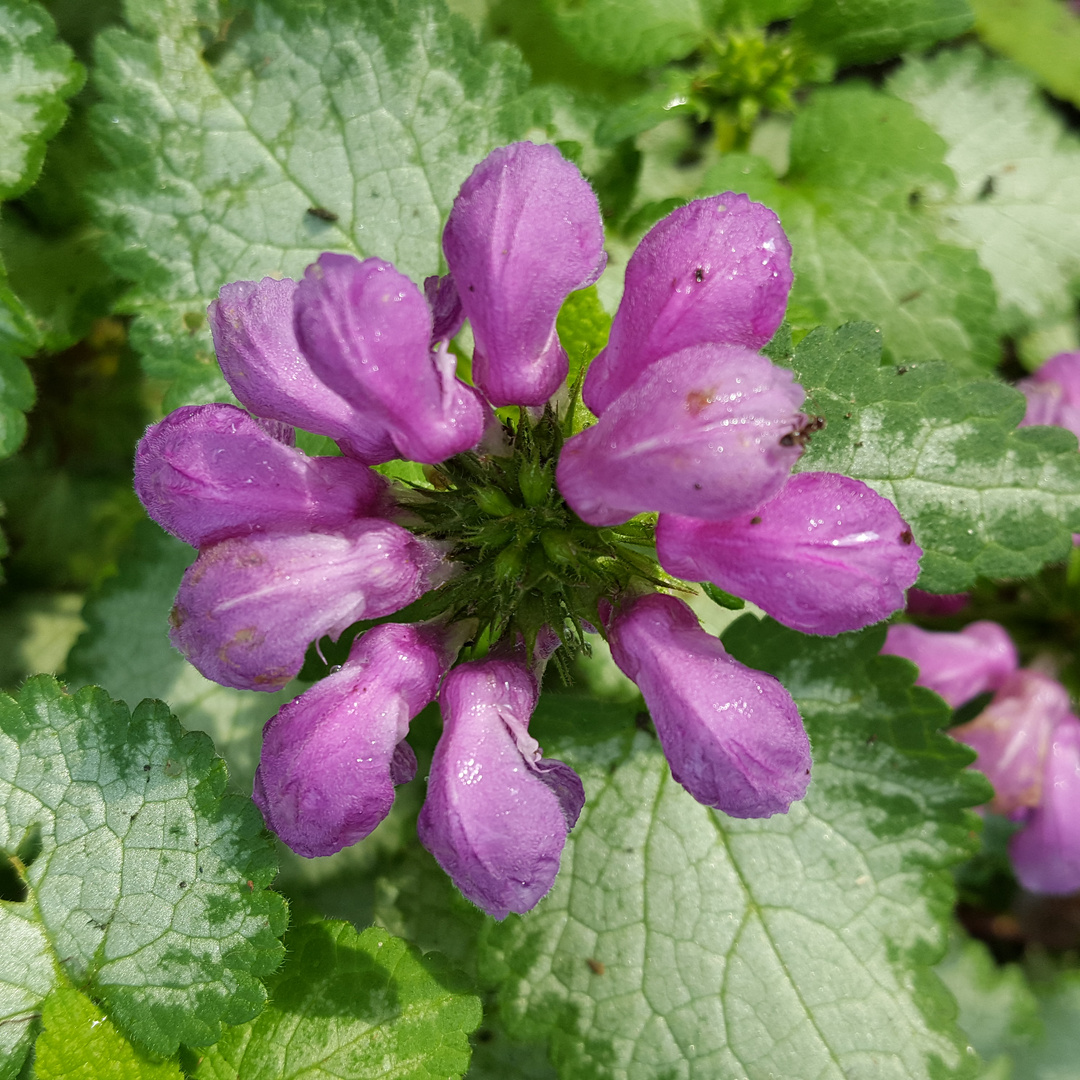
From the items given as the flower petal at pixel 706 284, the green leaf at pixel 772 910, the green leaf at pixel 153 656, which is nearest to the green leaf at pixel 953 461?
the green leaf at pixel 772 910

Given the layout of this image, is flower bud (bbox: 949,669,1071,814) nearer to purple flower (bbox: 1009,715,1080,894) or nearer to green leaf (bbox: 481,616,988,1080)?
purple flower (bbox: 1009,715,1080,894)

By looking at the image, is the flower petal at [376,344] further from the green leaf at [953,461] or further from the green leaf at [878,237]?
the green leaf at [878,237]

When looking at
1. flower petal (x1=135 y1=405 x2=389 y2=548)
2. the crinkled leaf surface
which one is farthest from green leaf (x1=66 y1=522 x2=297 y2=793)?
flower petal (x1=135 y1=405 x2=389 y2=548)

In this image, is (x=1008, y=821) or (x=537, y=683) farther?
(x=1008, y=821)

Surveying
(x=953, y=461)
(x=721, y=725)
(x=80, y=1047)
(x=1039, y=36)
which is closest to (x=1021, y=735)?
(x=953, y=461)

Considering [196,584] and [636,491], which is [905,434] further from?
[196,584]

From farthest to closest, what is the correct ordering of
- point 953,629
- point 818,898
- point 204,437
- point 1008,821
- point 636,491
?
1. point 1008,821
2. point 953,629
3. point 818,898
4. point 204,437
5. point 636,491

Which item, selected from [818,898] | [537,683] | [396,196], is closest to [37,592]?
[396,196]
